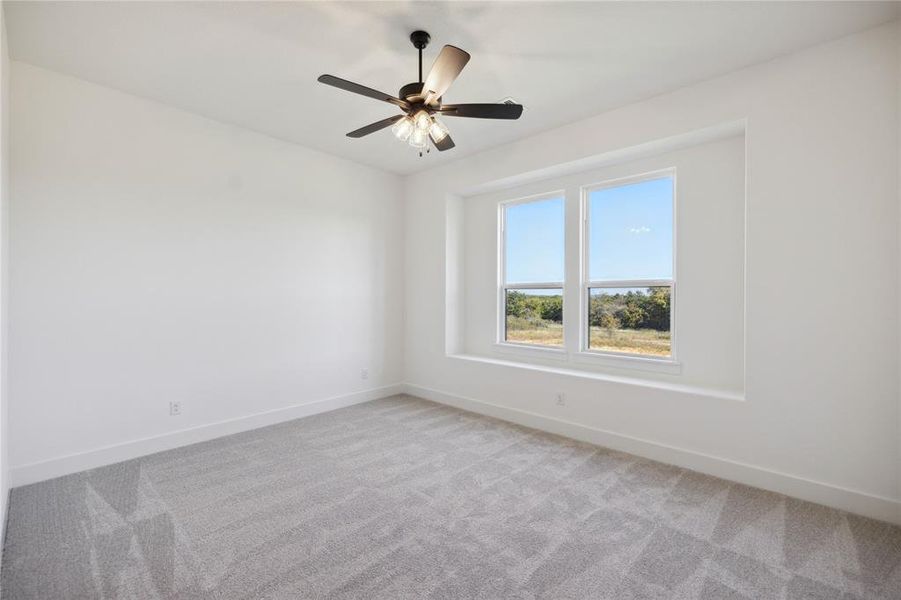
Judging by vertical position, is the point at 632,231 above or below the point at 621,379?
above

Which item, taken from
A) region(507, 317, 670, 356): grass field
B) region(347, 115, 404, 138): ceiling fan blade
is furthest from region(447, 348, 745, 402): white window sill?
region(347, 115, 404, 138): ceiling fan blade

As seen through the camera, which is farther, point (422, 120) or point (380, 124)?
point (380, 124)

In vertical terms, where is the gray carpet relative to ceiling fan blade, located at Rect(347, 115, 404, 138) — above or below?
below

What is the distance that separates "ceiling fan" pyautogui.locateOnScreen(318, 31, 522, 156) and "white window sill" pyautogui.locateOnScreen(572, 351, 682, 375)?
2.53 meters

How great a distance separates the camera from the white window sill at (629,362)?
3615 millimetres

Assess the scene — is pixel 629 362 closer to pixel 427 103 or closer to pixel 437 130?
pixel 437 130

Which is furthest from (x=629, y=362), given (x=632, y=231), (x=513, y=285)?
(x=513, y=285)

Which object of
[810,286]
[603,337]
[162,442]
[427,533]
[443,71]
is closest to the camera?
[443,71]

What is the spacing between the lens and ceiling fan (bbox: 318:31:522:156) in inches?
84.2

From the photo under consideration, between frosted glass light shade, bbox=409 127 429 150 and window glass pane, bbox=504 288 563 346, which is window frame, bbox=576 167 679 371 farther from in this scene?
frosted glass light shade, bbox=409 127 429 150

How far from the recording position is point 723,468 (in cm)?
295

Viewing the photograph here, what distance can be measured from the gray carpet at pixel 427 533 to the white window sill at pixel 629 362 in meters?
0.86

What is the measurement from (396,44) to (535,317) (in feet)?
10.1

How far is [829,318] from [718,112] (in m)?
1.61
